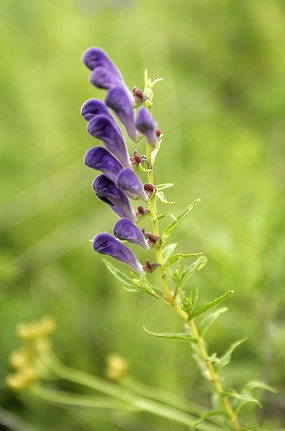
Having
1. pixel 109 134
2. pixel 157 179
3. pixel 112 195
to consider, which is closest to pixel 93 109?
pixel 109 134

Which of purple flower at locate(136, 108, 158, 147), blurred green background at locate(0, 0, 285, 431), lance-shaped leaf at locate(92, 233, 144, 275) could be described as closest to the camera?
purple flower at locate(136, 108, 158, 147)

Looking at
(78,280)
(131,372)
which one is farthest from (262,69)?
(131,372)

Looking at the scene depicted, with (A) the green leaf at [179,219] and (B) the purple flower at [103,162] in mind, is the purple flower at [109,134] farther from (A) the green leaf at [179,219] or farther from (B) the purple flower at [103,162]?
(A) the green leaf at [179,219]

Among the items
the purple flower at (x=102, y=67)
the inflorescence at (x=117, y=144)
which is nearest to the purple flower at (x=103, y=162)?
the inflorescence at (x=117, y=144)

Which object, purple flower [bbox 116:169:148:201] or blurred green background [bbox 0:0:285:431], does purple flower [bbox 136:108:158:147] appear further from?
blurred green background [bbox 0:0:285:431]

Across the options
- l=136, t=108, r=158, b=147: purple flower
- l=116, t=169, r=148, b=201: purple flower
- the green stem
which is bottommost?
the green stem

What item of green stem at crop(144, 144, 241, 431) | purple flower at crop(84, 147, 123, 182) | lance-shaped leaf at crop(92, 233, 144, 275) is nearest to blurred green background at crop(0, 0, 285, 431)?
green stem at crop(144, 144, 241, 431)

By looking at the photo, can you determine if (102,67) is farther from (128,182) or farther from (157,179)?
(157,179)
